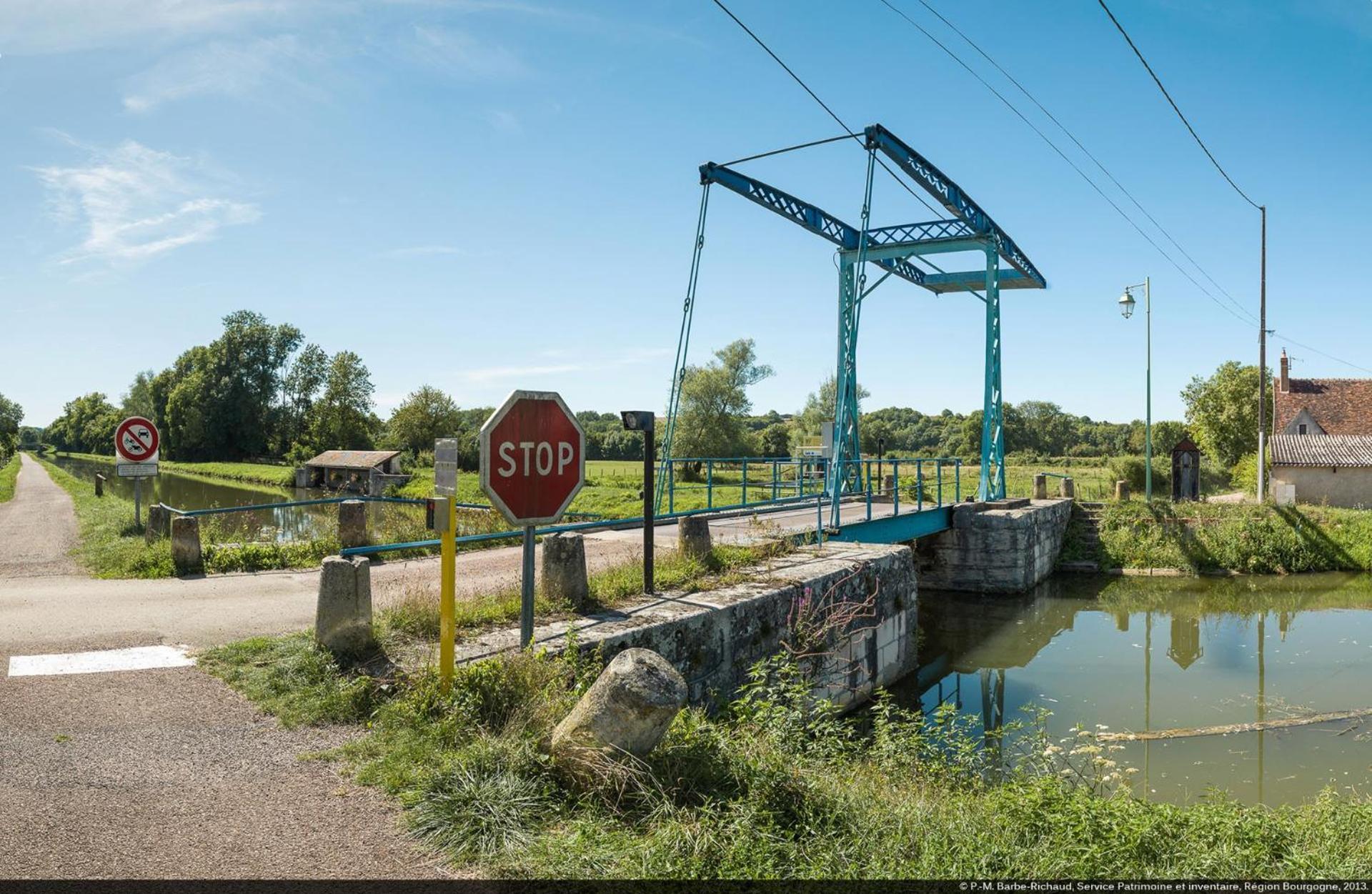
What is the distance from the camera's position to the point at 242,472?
2020 inches

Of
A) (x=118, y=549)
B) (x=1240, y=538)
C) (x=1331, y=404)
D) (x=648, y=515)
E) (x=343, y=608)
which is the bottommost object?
(x=1240, y=538)

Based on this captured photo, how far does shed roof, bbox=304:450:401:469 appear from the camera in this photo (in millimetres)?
36375

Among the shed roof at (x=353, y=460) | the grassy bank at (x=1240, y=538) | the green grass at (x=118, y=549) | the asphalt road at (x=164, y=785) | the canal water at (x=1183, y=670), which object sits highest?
the shed roof at (x=353, y=460)

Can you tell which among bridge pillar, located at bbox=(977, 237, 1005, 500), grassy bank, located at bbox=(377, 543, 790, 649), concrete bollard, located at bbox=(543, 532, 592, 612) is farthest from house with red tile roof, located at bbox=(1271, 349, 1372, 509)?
concrete bollard, located at bbox=(543, 532, 592, 612)

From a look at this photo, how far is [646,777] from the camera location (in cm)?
399

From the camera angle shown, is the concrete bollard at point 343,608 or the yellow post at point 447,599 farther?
the concrete bollard at point 343,608

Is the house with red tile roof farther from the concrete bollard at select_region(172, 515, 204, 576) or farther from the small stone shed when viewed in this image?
the small stone shed

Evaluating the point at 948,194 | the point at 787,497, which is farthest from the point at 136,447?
the point at 948,194

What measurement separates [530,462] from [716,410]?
134ft

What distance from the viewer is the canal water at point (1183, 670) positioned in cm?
821

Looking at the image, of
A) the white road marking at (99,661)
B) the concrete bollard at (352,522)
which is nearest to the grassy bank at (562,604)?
the white road marking at (99,661)

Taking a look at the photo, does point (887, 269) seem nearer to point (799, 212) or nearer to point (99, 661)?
point (799, 212)

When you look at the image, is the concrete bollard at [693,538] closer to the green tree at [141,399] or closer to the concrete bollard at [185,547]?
the concrete bollard at [185,547]

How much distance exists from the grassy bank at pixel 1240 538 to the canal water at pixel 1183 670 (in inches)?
43.9
